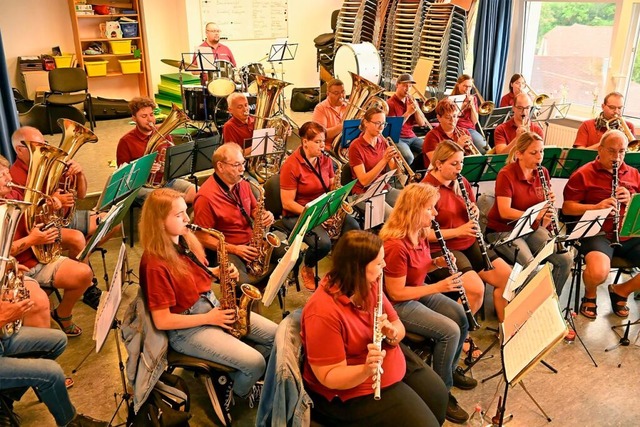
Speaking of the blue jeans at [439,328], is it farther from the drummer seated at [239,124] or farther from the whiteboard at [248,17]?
the whiteboard at [248,17]

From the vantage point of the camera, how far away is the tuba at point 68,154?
3.58 meters

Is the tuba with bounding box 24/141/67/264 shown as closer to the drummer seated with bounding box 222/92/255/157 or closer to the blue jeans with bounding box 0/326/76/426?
A: the blue jeans with bounding box 0/326/76/426

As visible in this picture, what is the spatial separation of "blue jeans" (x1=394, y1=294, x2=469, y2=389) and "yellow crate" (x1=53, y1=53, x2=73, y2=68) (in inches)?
291

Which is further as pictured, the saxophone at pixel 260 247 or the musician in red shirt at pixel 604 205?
the musician in red shirt at pixel 604 205

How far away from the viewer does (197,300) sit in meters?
2.86

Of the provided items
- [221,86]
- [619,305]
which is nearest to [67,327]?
[619,305]

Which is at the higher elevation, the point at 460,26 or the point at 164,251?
the point at 460,26

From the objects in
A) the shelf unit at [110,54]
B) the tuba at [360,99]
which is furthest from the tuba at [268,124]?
the shelf unit at [110,54]

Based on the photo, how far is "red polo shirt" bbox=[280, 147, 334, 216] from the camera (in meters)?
4.21

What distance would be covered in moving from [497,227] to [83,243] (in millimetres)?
2985

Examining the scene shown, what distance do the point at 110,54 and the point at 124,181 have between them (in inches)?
240

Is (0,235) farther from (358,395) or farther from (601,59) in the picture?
(601,59)

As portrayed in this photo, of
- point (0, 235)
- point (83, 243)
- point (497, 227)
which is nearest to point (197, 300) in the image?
point (0, 235)

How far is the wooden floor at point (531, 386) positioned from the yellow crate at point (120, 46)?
19.6 ft
